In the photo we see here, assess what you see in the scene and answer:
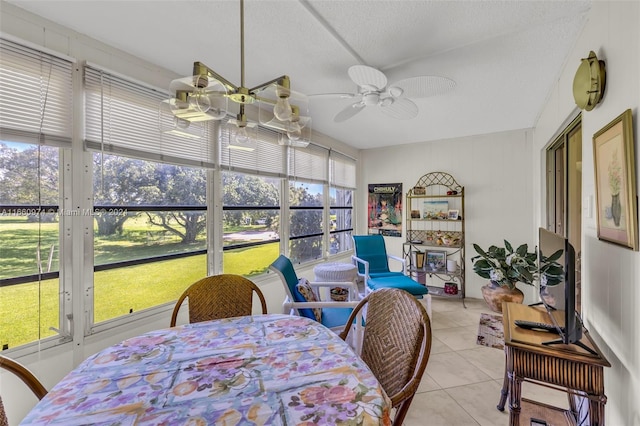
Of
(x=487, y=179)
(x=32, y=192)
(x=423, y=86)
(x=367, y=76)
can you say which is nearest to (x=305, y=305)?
(x=367, y=76)

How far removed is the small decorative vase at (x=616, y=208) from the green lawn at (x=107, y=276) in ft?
9.17

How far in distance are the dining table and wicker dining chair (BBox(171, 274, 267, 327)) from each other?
1.49 ft

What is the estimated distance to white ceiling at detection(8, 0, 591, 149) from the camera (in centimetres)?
156

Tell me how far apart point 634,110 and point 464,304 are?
140 inches

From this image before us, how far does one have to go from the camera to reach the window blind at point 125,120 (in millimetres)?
1879

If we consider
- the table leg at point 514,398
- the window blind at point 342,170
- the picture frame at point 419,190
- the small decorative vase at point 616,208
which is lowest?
the table leg at point 514,398

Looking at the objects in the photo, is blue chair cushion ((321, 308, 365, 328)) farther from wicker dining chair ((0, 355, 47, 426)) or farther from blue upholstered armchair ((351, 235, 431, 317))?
wicker dining chair ((0, 355, 47, 426))

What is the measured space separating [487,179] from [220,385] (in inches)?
176

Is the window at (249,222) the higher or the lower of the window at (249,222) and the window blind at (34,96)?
the lower

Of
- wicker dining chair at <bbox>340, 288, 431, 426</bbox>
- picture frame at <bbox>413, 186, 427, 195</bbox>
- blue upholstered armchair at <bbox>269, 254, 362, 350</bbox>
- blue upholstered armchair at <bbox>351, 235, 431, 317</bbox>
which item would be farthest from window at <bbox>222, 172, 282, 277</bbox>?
picture frame at <bbox>413, 186, 427, 195</bbox>

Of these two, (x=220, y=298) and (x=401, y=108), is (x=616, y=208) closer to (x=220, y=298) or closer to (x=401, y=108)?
(x=401, y=108)

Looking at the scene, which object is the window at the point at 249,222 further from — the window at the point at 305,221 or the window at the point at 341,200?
the window at the point at 341,200

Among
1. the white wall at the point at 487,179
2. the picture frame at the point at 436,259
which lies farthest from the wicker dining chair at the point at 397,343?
the white wall at the point at 487,179

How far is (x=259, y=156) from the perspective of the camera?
3.18m
